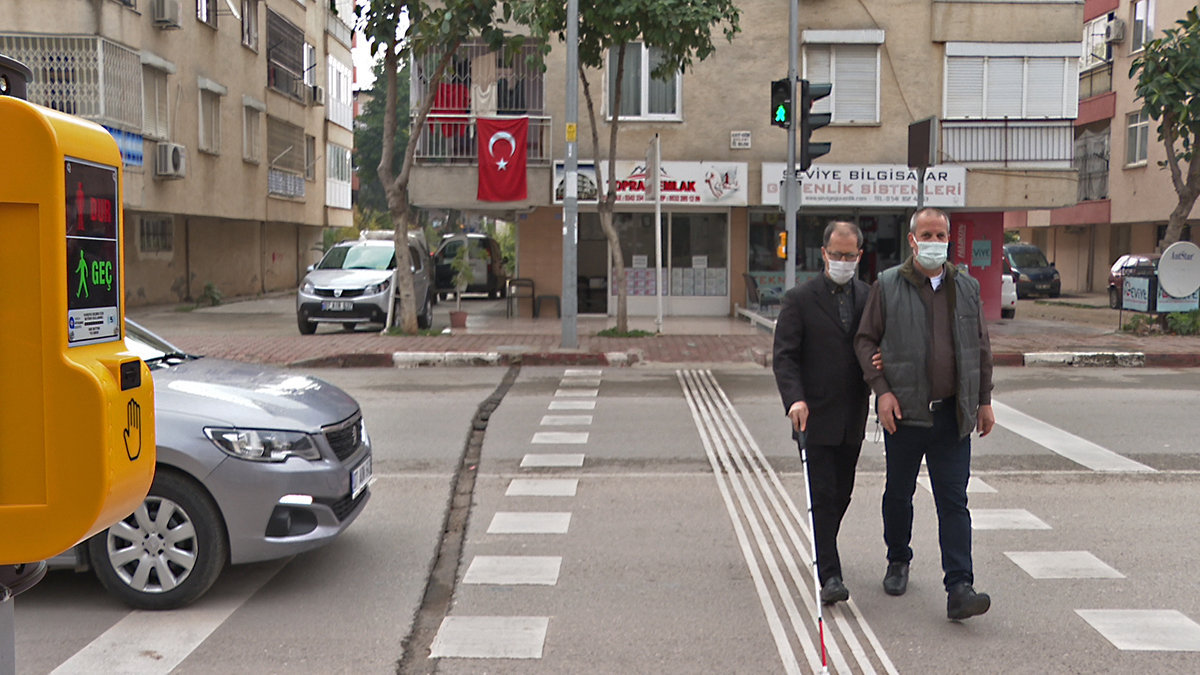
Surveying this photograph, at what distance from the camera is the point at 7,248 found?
2678 mm

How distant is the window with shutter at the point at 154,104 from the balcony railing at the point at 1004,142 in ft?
53.3

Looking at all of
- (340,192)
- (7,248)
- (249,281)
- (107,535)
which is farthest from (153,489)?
(340,192)

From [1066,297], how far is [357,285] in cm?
2525

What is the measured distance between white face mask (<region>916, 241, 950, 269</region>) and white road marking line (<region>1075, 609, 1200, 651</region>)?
1.78 metres

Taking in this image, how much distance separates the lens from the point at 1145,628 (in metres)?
5.17

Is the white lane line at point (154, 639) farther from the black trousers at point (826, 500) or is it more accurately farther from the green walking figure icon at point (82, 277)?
the black trousers at point (826, 500)

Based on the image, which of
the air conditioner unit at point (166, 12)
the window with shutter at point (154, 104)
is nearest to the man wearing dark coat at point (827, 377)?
the window with shutter at point (154, 104)

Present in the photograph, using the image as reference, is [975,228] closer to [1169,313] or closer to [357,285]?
[1169,313]

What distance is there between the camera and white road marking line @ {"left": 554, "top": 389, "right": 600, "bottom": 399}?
1288 centimetres

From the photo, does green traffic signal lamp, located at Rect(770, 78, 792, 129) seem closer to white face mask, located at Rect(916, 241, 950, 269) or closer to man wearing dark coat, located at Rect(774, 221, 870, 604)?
man wearing dark coat, located at Rect(774, 221, 870, 604)

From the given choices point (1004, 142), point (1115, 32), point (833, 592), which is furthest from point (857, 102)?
point (833, 592)

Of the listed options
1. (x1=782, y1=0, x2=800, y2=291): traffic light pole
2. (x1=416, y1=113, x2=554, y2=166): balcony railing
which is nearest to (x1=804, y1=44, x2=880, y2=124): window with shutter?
(x1=416, y1=113, x2=554, y2=166): balcony railing

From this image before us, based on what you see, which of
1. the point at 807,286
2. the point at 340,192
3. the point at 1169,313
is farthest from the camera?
the point at 340,192

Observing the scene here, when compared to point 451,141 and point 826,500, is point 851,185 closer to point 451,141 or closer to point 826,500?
point 451,141
